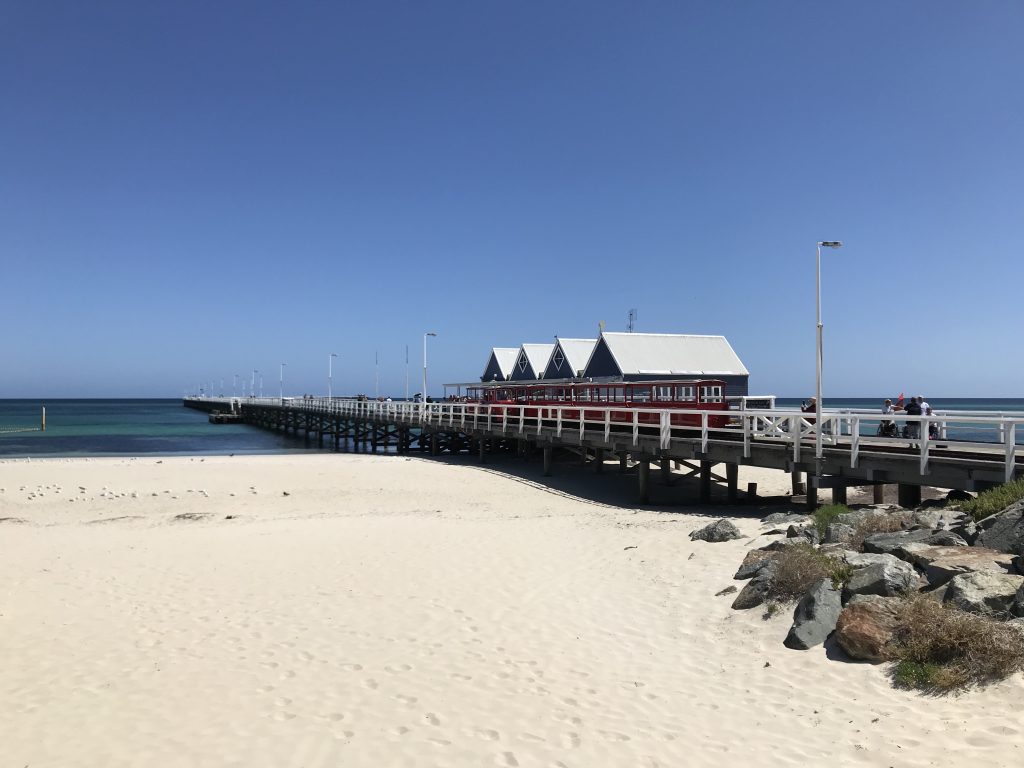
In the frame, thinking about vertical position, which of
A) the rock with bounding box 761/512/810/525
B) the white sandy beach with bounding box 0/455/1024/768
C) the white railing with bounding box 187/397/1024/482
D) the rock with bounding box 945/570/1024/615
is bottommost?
the white sandy beach with bounding box 0/455/1024/768

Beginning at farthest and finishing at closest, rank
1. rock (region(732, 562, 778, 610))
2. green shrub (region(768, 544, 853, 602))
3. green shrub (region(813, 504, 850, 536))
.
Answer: green shrub (region(813, 504, 850, 536)), rock (region(732, 562, 778, 610)), green shrub (region(768, 544, 853, 602))

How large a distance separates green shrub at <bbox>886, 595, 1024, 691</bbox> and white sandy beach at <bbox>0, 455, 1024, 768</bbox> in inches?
5.9

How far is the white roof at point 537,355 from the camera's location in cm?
4978

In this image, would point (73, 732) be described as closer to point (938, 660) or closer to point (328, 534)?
point (938, 660)

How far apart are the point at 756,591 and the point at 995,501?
3556 millimetres

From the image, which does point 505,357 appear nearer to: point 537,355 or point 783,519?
point 537,355

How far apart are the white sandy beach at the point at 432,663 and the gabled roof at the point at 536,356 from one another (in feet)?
121

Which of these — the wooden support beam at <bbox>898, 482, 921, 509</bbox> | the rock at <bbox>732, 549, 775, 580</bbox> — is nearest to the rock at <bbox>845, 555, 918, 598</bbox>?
the rock at <bbox>732, 549, 775, 580</bbox>

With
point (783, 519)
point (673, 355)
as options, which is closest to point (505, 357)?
point (673, 355)

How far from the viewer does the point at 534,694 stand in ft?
18.8

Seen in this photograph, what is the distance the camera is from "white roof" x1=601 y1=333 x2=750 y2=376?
38156mm

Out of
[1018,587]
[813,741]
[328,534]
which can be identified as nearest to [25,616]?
[328,534]

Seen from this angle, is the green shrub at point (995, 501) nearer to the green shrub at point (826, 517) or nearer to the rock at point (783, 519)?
the green shrub at point (826, 517)

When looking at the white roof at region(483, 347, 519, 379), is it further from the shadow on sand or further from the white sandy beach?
the white sandy beach
